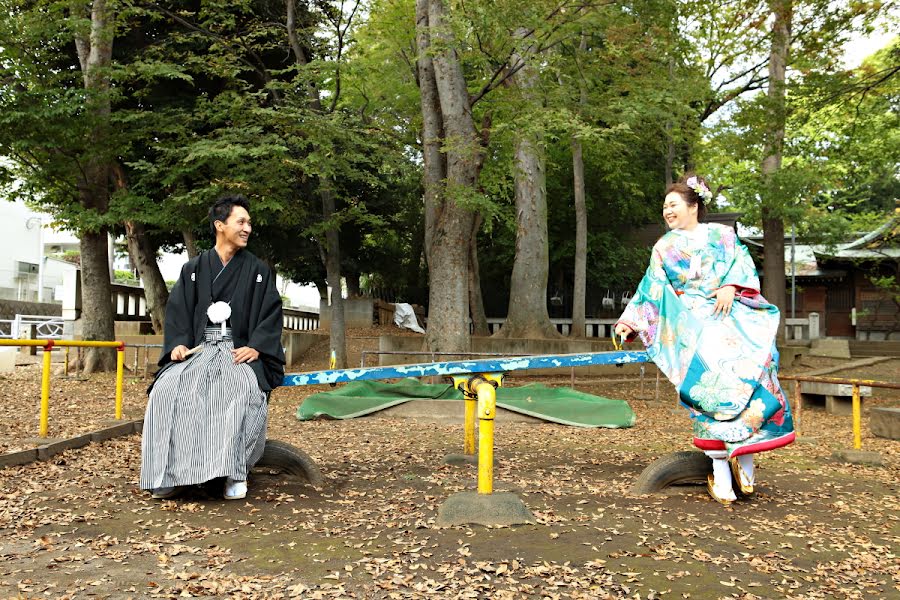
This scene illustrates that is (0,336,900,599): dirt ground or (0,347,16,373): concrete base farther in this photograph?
(0,347,16,373): concrete base

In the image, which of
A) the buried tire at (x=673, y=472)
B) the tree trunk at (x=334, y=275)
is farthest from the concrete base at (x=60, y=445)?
the tree trunk at (x=334, y=275)

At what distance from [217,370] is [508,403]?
496 centimetres

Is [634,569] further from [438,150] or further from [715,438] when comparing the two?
[438,150]

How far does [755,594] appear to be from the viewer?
2881 mm

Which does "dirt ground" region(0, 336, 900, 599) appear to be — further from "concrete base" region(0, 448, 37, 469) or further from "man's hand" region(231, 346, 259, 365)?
"man's hand" region(231, 346, 259, 365)

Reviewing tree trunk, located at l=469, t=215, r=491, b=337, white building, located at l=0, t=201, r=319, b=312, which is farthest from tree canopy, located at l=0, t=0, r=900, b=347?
white building, located at l=0, t=201, r=319, b=312

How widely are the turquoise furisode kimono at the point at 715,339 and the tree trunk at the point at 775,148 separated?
28.1 ft

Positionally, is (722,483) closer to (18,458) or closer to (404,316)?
(18,458)

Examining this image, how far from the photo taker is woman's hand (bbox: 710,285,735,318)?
429 cm

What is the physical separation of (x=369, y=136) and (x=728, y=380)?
28.2 feet

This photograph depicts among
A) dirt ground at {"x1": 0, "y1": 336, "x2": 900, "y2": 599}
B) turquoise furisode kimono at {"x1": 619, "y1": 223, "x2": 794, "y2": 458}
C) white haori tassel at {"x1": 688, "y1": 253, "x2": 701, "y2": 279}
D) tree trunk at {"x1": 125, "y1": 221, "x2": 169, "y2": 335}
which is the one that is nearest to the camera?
dirt ground at {"x1": 0, "y1": 336, "x2": 900, "y2": 599}

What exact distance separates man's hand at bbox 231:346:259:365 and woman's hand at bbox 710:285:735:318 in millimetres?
2657

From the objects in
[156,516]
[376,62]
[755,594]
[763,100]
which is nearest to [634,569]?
[755,594]

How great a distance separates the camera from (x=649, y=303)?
4.64 metres
